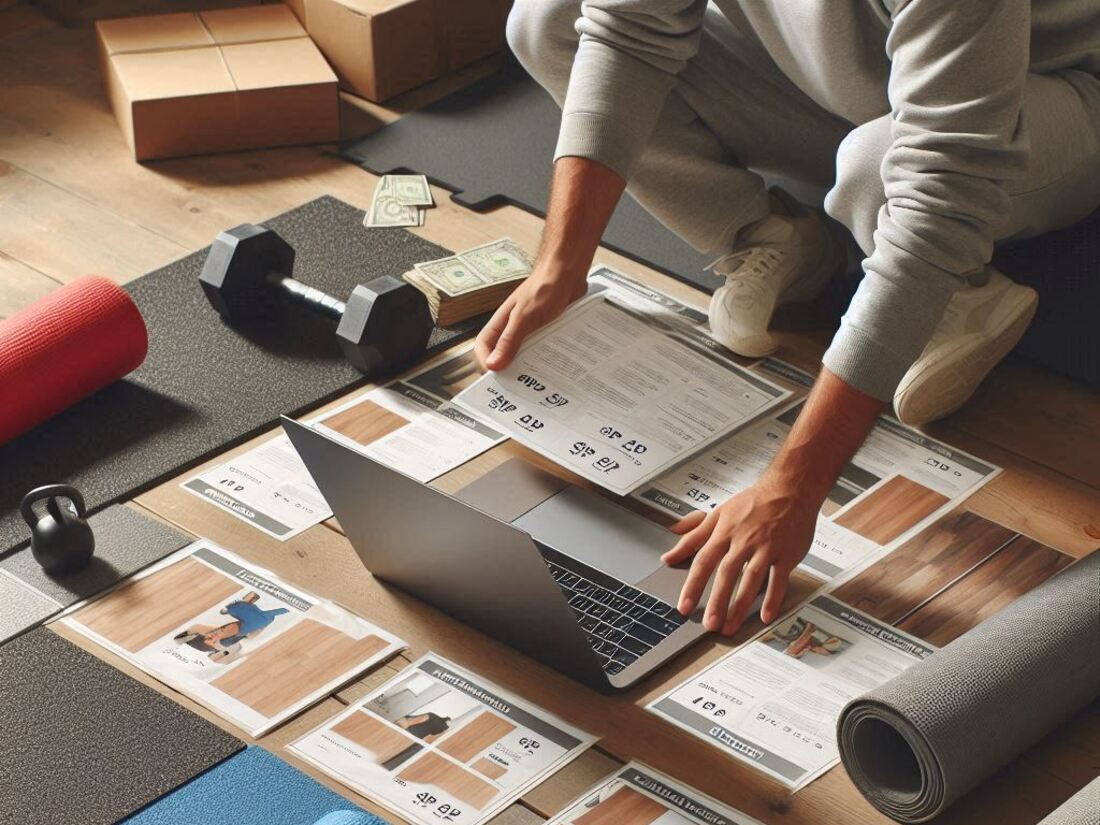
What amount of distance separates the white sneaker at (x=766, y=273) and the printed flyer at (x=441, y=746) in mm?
830

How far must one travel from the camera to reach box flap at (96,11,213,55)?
3.11 m

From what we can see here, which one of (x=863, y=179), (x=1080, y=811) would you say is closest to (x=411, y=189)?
(x=863, y=179)

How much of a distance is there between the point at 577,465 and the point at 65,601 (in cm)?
66

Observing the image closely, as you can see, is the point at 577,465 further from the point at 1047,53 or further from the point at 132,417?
the point at 1047,53

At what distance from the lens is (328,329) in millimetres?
2471

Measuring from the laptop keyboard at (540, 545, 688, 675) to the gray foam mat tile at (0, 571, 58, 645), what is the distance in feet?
1.99

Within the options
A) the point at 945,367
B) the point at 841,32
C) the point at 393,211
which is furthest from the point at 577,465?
the point at 393,211

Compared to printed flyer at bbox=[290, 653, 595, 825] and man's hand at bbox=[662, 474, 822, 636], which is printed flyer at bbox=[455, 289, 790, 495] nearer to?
man's hand at bbox=[662, 474, 822, 636]

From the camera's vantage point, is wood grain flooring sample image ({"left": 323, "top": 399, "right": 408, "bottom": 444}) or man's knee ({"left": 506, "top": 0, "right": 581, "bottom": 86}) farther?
man's knee ({"left": 506, "top": 0, "right": 581, "bottom": 86})

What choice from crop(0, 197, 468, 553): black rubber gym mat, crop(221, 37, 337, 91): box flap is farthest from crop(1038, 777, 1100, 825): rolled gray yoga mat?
crop(221, 37, 337, 91): box flap

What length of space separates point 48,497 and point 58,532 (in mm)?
44

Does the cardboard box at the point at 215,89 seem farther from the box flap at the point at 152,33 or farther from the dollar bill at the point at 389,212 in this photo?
the dollar bill at the point at 389,212

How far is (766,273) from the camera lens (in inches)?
95.0

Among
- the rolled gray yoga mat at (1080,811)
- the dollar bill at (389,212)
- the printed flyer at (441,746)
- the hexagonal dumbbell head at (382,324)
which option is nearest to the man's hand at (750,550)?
the printed flyer at (441,746)
